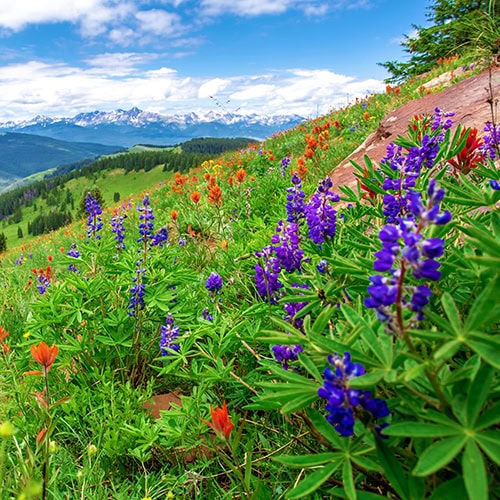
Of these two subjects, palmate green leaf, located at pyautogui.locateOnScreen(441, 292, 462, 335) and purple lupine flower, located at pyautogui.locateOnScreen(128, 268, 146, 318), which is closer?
palmate green leaf, located at pyautogui.locateOnScreen(441, 292, 462, 335)

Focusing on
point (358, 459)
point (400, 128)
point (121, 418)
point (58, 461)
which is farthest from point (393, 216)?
point (400, 128)

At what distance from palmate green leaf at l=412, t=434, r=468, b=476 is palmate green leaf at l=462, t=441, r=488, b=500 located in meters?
0.02

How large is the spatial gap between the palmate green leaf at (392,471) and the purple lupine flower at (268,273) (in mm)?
1159

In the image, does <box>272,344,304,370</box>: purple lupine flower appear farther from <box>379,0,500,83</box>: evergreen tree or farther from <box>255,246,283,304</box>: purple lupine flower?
<box>379,0,500,83</box>: evergreen tree

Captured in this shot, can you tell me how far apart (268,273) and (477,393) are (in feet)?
4.59

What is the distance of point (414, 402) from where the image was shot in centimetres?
107

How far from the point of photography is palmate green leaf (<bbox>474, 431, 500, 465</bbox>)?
0.85 m

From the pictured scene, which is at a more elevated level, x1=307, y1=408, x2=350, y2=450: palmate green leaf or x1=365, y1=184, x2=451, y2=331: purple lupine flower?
x1=365, y1=184, x2=451, y2=331: purple lupine flower

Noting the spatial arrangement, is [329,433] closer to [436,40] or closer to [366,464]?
[366,464]

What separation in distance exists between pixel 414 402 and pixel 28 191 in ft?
548

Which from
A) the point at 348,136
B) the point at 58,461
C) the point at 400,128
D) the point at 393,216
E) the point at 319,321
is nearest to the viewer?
the point at 319,321

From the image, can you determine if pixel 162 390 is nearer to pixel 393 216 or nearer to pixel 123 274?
pixel 123 274

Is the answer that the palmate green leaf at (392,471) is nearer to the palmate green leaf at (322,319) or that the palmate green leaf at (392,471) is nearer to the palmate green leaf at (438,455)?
the palmate green leaf at (438,455)

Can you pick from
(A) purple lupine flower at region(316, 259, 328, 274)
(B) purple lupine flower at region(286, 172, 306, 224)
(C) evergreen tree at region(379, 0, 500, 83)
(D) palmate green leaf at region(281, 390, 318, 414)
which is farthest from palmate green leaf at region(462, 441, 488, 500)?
(C) evergreen tree at region(379, 0, 500, 83)
